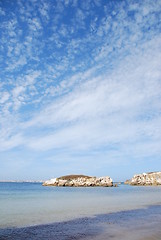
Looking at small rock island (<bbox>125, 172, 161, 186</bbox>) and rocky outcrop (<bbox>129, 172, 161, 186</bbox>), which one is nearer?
small rock island (<bbox>125, 172, 161, 186</bbox>)

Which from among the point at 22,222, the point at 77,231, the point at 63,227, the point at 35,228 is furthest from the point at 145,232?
the point at 22,222

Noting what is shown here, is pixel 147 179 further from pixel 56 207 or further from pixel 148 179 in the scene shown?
pixel 56 207

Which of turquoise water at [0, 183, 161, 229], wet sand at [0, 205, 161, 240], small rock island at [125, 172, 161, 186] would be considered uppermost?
small rock island at [125, 172, 161, 186]

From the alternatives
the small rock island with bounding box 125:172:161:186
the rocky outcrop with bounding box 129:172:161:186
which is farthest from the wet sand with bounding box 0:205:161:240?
the rocky outcrop with bounding box 129:172:161:186

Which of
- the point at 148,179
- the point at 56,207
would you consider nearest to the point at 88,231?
the point at 56,207

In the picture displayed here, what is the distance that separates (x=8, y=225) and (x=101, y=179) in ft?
390

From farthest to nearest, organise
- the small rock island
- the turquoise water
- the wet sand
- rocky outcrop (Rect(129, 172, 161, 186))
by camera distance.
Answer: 1. rocky outcrop (Rect(129, 172, 161, 186))
2. the small rock island
3. the turquoise water
4. the wet sand

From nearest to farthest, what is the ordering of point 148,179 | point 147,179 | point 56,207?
point 56,207 < point 148,179 < point 147,179

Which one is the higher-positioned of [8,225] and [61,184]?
[61,184]

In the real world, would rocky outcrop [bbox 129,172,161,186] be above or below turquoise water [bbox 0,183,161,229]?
above

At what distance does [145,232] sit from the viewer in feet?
44.7

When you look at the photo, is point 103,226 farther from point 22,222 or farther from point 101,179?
point 101,179

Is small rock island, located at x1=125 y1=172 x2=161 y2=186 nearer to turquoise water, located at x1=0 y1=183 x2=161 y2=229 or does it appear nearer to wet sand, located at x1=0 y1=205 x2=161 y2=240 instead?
turquoise water, located at x1=0 y1=183 x2=161 y2=229

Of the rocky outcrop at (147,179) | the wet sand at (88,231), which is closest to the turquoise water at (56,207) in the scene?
the wet sand at (88,231)
